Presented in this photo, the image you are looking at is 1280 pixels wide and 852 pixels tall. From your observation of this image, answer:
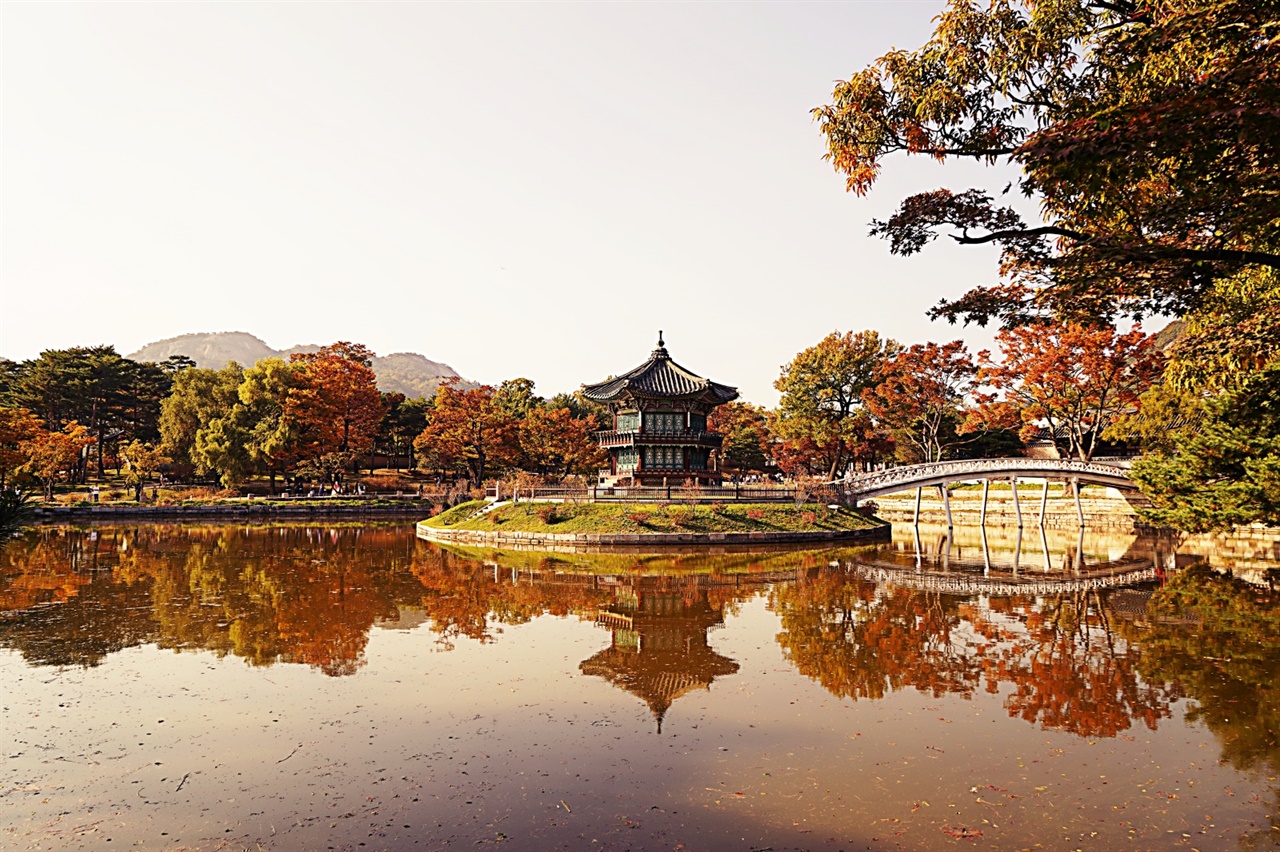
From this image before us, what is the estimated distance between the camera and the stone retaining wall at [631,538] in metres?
35.2

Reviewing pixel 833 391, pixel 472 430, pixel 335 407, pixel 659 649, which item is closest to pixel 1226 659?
pixel 659 649

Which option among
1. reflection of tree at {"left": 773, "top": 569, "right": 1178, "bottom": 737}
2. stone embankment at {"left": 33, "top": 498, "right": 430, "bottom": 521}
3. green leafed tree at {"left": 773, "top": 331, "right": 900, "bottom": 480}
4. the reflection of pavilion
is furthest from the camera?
green leafed tree at {"left": 773, "top": 331, "right": 900, "bottom": 480}

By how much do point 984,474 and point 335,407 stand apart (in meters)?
50.9

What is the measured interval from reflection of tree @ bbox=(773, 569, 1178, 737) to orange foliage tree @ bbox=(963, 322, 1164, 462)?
30.9 meters

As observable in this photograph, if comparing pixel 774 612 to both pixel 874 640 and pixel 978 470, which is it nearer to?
pixel 874 640

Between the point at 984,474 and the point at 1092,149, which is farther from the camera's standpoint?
the point at 984,474

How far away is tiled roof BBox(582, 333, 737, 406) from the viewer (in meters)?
49.7

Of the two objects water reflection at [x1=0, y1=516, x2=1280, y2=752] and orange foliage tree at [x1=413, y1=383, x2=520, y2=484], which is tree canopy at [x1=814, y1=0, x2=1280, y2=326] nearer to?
water reflection at [x1=0, y1=516, x2=1280, y2=752]

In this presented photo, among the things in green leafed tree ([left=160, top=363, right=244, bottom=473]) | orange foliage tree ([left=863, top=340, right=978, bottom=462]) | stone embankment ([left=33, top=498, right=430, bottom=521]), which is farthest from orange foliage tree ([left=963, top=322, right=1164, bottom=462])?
green leafed tree ([left=160, top=363, right=244, bottom=473])

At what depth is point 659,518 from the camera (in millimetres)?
37125

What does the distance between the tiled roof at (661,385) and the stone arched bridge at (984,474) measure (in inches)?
455

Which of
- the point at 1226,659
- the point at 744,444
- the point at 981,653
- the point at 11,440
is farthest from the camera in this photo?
the point at 744,444

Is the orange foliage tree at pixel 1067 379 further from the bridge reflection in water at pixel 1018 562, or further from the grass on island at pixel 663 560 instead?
the grass on island at pixel 663 560

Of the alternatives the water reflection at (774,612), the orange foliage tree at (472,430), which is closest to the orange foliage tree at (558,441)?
the orange foliage tree at (472,430)
